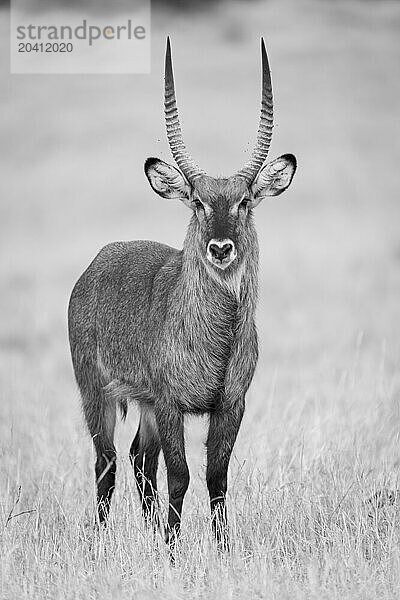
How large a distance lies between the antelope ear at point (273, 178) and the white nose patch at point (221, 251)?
24.6 inches

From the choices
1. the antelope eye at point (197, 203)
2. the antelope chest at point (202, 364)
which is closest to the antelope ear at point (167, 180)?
the antelope eye at point (197, 203)

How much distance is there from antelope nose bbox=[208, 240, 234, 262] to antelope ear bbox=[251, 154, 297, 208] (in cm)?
63

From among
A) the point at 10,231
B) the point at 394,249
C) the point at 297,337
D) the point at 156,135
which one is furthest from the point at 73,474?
the point at 156,135

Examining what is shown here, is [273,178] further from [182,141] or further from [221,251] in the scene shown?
[221,251]

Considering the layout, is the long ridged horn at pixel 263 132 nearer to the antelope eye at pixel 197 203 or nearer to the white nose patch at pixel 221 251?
the antelope eye at pixel 197 203

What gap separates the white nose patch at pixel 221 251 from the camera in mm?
6125

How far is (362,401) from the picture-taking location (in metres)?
10.1

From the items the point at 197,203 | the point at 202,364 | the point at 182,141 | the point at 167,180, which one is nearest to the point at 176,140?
the point at 182,141

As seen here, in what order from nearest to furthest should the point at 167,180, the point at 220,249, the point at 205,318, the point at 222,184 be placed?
the point at 220,249, the point at 222,184, the point at 205,318, the point at 167,180

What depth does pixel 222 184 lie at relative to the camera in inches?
257

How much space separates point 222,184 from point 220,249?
56cm

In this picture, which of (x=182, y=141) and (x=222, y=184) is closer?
(x=222, y=184)

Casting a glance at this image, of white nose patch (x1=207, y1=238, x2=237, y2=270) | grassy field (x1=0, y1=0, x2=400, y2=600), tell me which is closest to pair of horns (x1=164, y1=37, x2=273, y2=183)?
white nose patch (x1=207, y1=238, x2=237, y2=270)

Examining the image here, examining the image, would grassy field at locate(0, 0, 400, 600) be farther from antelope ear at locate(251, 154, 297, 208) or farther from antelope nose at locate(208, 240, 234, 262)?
antelope ear at locate(251, 154, 297, 208)
